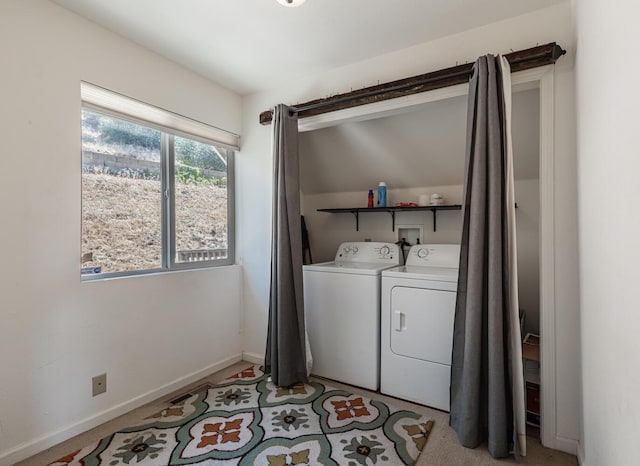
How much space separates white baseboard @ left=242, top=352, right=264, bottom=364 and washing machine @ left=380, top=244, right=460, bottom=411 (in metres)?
1.12

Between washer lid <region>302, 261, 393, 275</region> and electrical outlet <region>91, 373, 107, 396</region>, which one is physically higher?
washer lid <region>302, 261, 393, 275</region>

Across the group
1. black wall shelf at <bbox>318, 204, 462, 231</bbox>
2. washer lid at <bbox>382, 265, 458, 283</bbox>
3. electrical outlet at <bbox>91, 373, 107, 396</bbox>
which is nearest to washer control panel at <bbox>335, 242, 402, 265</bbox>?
black wall shelf at <bbox>318, 204, 462, 231</bbox>

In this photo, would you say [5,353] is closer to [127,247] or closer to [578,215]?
[127,247]

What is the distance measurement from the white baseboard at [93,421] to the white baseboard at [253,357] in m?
0.27

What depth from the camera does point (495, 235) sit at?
5.58ft

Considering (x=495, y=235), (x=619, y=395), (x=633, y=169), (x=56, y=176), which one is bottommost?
(x=619, y=395)

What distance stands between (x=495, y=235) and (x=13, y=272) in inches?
97.3

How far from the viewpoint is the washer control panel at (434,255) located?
2537mm

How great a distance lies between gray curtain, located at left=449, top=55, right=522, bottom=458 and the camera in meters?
1.67

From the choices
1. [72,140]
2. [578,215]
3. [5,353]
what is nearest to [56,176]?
[72,140]

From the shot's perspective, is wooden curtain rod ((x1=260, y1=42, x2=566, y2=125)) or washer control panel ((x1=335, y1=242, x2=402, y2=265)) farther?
washer control panel ((x1=335, y1=242, x2=402, y2=265))

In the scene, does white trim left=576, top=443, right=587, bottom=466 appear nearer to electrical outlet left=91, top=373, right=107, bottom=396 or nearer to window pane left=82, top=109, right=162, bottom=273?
electrical outlet left=91, top=373, right=107, bottom=396

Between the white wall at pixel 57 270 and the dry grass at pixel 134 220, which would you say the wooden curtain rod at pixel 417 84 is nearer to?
the dry grass at pixel 134 220

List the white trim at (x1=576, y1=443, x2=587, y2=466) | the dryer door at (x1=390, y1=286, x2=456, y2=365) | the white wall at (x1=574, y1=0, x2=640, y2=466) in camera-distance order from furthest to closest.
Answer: the dryer door at (x1=390, y1=286, x2=456, y2=365) < the white trim at (x1=576, y1=443, x2=587, y2=466) < the white wall at (x1=574, y1=0, x2=640, y2=466)
